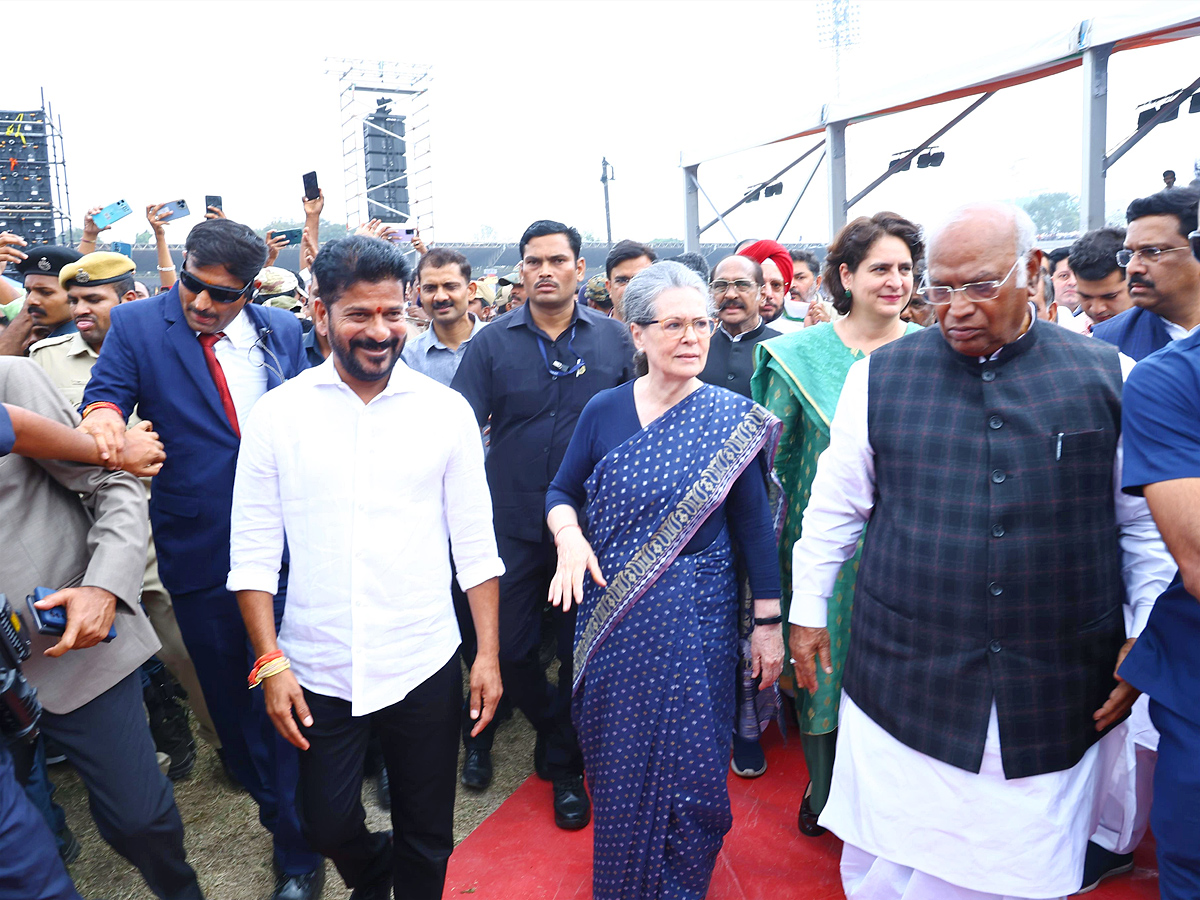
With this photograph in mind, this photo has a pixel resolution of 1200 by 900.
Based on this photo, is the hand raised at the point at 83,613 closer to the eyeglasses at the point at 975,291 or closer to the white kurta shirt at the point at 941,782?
the white kurta shirt at the point at 941,782

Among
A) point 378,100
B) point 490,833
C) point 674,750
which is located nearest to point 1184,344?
point 674,750

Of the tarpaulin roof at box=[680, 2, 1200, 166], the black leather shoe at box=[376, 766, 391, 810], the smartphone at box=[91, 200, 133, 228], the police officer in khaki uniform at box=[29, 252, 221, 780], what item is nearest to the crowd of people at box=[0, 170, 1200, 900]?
the black leather shoe at box=[376, 766, 391, 810]

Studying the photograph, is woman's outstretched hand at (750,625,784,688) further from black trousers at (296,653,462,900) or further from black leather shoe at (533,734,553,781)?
black leather shoe at (533,734,553,781)

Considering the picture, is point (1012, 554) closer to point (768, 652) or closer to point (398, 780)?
point (768, 652)

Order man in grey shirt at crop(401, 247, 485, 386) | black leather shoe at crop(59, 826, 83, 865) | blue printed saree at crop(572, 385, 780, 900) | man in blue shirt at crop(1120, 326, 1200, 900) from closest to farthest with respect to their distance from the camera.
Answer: man in blue shirt at crop(1120, 326, 1200, 900), blue printed saree at crop(572, 385, 780, 900), black leather shoe at crop(59, 826, 83, 865), man in grey shirt at crop(401, 247, 485, 386)

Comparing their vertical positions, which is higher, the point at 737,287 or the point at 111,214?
the point at 111,214

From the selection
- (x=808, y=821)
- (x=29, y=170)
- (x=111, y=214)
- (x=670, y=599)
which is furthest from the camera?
(x=29, y=170)

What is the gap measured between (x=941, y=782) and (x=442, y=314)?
10.3 ft

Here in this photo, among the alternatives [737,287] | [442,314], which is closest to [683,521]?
[737,287]

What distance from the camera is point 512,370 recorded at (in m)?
3.44

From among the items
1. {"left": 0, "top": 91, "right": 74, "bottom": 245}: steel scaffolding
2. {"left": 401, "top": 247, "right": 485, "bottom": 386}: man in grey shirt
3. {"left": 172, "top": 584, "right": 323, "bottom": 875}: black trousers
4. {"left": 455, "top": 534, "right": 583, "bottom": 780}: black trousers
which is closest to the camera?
{"left": 172, "top": 584, "right": 323, "bottom": 875}: black trousers

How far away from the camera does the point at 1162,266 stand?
3.06 meters

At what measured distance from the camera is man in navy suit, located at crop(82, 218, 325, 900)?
2646 mm

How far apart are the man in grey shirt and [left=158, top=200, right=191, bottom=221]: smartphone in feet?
4.64
